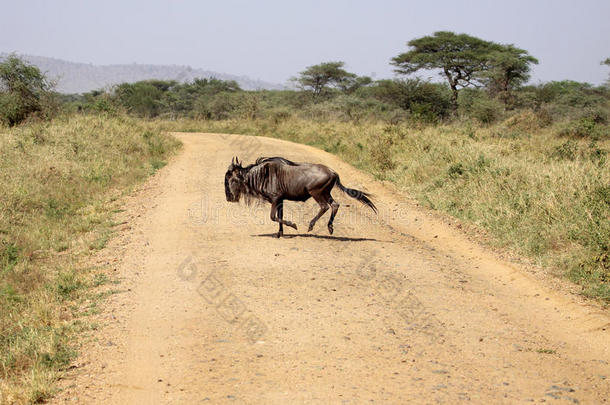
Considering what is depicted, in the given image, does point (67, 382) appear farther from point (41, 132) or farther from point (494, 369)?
point (41, 132)

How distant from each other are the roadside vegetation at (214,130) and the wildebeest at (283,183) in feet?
8.29

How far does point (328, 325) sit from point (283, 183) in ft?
12.1

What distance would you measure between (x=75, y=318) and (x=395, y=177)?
428 inches

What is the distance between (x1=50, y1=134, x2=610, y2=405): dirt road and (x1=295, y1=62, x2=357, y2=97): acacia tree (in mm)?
40628

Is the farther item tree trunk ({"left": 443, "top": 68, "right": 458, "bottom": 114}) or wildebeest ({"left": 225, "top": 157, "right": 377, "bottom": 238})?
tree trunk ({"left": 443, "top": 68, "right": 458, "bottom": 114})

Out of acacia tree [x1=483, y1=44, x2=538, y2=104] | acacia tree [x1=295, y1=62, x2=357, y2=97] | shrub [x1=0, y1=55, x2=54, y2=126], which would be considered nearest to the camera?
shrub [x1=0, y1=55, x2=54, y2=126]

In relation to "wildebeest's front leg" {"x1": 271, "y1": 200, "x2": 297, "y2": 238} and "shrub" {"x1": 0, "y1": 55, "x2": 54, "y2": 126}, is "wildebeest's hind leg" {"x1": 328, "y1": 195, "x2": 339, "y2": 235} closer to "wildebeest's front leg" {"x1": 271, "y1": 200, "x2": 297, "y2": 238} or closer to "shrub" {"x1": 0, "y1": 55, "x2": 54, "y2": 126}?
"wildebeest's front leg" {"x1": 271, "y1": 200, "x2": 297, "y2": 238}

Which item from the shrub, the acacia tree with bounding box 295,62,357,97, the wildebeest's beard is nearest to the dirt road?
the wildebeest's beard

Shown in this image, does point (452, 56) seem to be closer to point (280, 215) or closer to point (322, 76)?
point (322, 76)

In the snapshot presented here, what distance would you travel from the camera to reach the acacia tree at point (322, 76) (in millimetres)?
49062

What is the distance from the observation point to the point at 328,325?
5695 mm

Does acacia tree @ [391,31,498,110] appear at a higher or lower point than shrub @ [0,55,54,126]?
higher

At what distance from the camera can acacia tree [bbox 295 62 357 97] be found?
4906cm

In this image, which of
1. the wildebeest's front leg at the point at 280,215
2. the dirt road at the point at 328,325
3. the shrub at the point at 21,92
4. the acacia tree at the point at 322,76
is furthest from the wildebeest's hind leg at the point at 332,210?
the acacia tree at the point at 322,76
